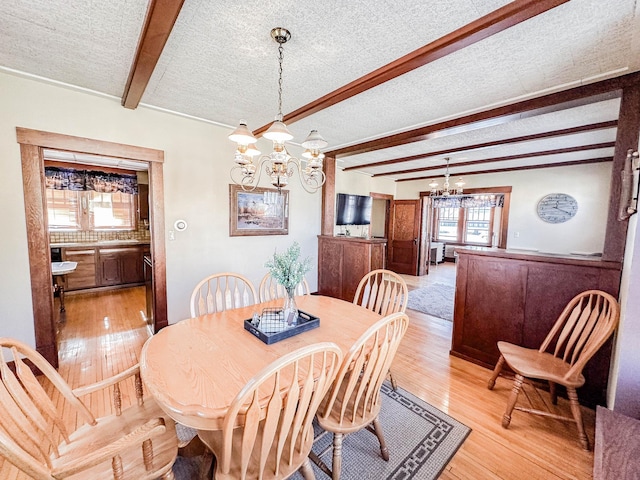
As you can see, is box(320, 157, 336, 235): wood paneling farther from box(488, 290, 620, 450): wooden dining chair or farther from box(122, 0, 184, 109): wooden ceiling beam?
box(488, 290, 620, 450): wooden dining chair

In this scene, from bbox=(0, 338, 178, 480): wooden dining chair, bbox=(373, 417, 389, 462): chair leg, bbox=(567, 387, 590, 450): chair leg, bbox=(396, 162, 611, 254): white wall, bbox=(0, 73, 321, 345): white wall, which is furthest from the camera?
bbox=(396, 162, 611, 254): white wall

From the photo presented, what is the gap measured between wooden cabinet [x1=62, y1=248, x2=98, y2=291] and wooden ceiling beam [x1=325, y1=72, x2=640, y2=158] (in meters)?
5.46

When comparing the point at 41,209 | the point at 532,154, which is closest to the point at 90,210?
the point at 41,209

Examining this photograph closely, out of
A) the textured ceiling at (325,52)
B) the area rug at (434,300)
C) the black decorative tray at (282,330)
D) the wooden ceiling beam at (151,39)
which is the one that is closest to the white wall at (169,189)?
the textured ceiling at (325,52)

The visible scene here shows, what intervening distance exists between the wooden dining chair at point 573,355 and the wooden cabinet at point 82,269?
6.22 metres

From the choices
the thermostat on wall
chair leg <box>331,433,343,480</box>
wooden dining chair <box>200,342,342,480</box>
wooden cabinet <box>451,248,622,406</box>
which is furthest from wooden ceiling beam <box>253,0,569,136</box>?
chair leg <box>331,433,343,480</box>

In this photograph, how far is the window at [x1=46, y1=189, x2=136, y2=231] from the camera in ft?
15.6

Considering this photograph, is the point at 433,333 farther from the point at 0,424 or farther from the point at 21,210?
the point at 21,210

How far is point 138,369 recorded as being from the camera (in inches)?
52.6

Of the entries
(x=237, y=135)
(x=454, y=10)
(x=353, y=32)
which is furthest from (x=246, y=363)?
(x=454, y=10)

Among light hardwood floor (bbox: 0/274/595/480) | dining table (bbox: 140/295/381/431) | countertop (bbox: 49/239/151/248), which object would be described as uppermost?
countertop (bbox: 49/239/151/248)

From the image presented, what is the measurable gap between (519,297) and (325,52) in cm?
259

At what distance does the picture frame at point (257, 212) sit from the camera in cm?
352

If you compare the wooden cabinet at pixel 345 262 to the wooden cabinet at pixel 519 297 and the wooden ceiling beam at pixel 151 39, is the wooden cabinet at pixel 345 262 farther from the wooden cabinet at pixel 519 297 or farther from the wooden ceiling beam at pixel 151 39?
the wooden ceiling beam at pixel 151 39
